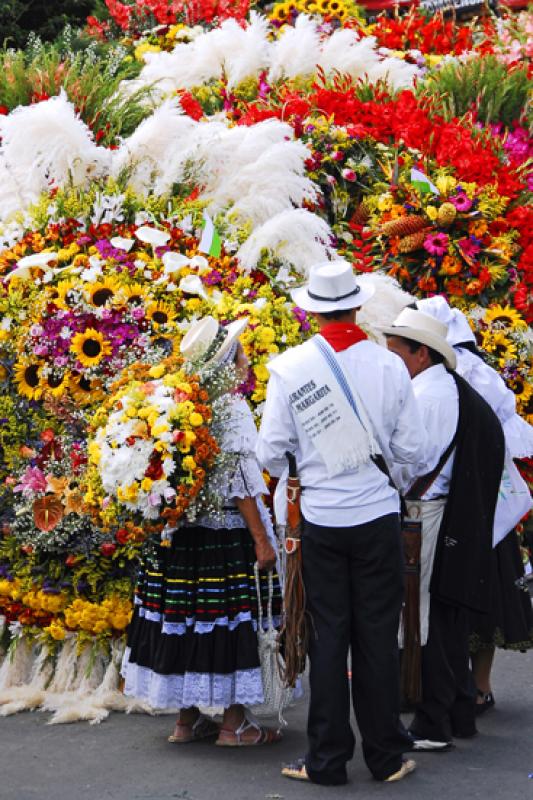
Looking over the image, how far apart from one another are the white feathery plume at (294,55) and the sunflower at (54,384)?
15.3 ft

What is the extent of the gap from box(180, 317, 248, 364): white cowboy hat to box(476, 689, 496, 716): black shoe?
1941mm

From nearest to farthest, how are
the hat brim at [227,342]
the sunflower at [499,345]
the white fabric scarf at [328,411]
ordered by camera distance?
the white fabric scarf at [328,411] → the hat brim at [227,342] → the sunflower at [499,345]

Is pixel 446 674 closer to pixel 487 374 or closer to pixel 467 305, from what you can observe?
pixel 487 374

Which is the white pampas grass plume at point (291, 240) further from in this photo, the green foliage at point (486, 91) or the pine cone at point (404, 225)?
the green foliage at point (486, 91)

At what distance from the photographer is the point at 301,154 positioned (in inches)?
292

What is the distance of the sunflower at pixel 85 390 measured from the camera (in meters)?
6.24

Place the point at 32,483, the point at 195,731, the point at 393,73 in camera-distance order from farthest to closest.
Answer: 1. the point at 393,73
2. the point at 32,483
3. the point at 195,731

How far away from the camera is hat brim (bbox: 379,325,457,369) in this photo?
533 centimetres

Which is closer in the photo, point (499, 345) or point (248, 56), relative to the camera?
point (499, 345)

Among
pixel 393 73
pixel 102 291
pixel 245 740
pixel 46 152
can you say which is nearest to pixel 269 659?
pixel 245 740

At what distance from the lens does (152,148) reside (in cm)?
700

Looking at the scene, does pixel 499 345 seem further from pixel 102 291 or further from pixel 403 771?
pixel 403 771

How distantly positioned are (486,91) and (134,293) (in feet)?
13.9

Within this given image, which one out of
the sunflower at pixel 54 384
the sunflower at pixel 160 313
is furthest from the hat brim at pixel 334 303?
the sunflower at pixel 54 384
